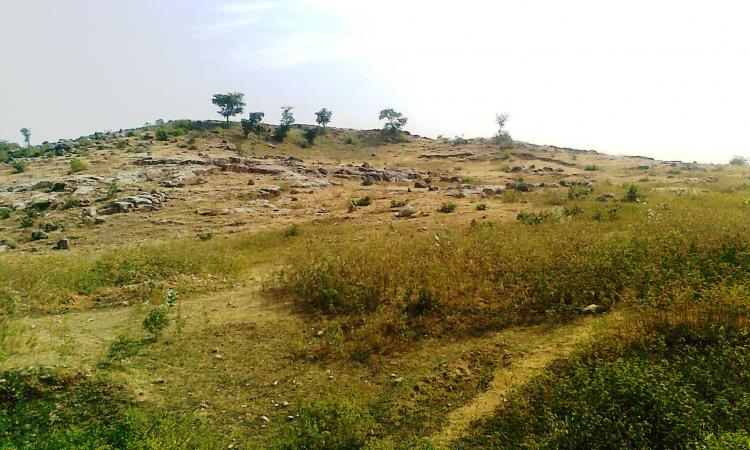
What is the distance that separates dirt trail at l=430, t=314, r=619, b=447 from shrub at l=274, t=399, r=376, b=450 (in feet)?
2.57

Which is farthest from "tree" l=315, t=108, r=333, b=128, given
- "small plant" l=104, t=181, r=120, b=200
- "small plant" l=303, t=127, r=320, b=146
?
"small plant" l=104, t=181, r=120, b=200

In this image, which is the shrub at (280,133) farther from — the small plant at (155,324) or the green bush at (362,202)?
the small plant at (155,324)

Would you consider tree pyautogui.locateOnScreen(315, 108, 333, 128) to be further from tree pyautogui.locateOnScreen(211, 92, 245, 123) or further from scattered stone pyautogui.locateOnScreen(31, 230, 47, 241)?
scattered stone pyautogui.locateOnScreen(31, 230, 47, 241)

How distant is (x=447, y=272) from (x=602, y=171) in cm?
3020

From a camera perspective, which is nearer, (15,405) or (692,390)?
(692,390)

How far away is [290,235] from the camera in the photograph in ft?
44.2

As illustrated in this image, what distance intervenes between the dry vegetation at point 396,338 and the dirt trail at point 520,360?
0.09 feet

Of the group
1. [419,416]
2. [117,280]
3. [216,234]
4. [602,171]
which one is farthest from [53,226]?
[602,171]

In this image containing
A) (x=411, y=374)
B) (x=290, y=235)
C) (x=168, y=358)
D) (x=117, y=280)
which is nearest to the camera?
(x=411, y=374)

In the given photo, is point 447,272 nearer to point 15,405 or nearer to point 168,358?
point 168,358

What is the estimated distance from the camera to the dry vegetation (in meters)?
4.00

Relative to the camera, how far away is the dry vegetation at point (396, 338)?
13.1 feet

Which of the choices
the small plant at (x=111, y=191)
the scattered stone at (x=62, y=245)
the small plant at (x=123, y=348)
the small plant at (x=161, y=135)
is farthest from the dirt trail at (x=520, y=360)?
the small plant at (x=161, y=135)

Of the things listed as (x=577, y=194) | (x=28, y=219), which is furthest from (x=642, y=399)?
(x=28, y=219)
